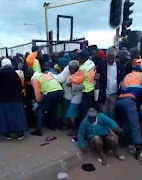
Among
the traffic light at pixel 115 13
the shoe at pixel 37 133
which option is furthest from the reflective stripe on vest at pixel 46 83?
the traffic light at pixel 115 13

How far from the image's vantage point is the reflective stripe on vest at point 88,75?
20.4 ft

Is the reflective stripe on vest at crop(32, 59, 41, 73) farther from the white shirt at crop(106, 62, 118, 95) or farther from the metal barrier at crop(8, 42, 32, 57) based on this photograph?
the metal barrier at crop(8, 42, 32, 57)

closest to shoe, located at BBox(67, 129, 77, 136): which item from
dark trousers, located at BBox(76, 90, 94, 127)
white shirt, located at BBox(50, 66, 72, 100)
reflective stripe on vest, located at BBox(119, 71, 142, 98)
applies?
dark trousers, located at BBox(76, 90, 94, 127)

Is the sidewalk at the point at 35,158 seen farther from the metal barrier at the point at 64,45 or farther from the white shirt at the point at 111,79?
the metal barrier at the point at 64,45

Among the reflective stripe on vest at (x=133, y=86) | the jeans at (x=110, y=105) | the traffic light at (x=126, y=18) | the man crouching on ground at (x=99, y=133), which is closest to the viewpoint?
the man crouching on ground at (x=99, y=133)

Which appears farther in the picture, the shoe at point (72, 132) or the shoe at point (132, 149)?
the shoe at point (72, 132)

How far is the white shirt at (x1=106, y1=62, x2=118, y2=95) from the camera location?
20.6ft

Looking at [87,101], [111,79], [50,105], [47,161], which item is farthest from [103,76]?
[47,161]

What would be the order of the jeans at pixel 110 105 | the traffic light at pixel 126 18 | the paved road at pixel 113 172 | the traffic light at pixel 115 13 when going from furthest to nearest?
the traffic light at pixel 126 18, the traffic light at pixel 115 13, the jeans at pixel 110 105, the paved road at pixel 113 172

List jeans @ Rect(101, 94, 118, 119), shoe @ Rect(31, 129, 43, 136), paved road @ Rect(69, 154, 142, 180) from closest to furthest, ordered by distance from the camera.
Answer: paved road @ Rect(69, 154, 142, 180)
jeans @ Rect(101, 94, 118, 119)
shoe @ Rect(31, 129, 43, 136)

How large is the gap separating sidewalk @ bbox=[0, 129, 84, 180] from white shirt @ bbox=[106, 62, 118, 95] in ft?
4.17

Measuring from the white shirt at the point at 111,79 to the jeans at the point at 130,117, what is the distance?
0.94 ft

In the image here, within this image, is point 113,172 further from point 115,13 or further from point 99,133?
point 115,13

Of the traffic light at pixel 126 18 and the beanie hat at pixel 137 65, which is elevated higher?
the traffic light at pixel 126 18
